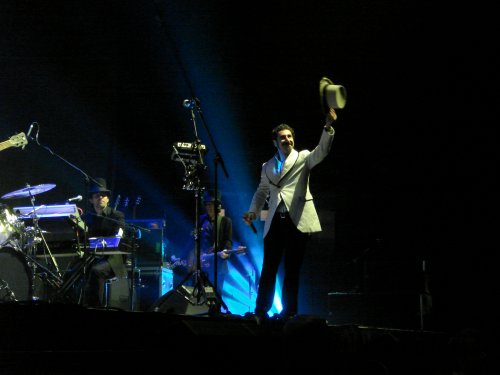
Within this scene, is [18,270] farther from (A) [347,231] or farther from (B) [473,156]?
(B) [473,156]

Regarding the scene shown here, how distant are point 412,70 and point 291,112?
86.6 inches

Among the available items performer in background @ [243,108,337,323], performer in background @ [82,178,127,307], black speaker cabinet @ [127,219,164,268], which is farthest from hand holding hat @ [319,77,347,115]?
black speaker cabinet @ [127,219,164,268]

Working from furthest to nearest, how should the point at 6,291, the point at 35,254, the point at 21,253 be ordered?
1. the point at 35,254
2. the point at 21,253
3. the point at 6,291

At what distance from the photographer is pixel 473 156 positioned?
31.5 ft

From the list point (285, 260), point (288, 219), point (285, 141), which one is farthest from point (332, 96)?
point (285, 260)

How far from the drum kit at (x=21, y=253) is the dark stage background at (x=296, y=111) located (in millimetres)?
1475

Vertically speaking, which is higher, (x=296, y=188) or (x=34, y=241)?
(x=296, y=188)

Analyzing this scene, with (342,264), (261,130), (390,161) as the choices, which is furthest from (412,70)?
(342,264)

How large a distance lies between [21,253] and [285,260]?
3.68 metres

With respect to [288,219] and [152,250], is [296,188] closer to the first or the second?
[288,219]

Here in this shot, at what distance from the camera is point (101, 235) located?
24.3 feet

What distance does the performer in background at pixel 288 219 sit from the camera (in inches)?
197

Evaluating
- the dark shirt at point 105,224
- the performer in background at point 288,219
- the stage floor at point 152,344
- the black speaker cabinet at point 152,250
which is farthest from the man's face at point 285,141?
the black speaker cabinet at point 152,250

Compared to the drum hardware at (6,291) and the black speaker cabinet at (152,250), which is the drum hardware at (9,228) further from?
the black speaker cabinet at (152,250)
